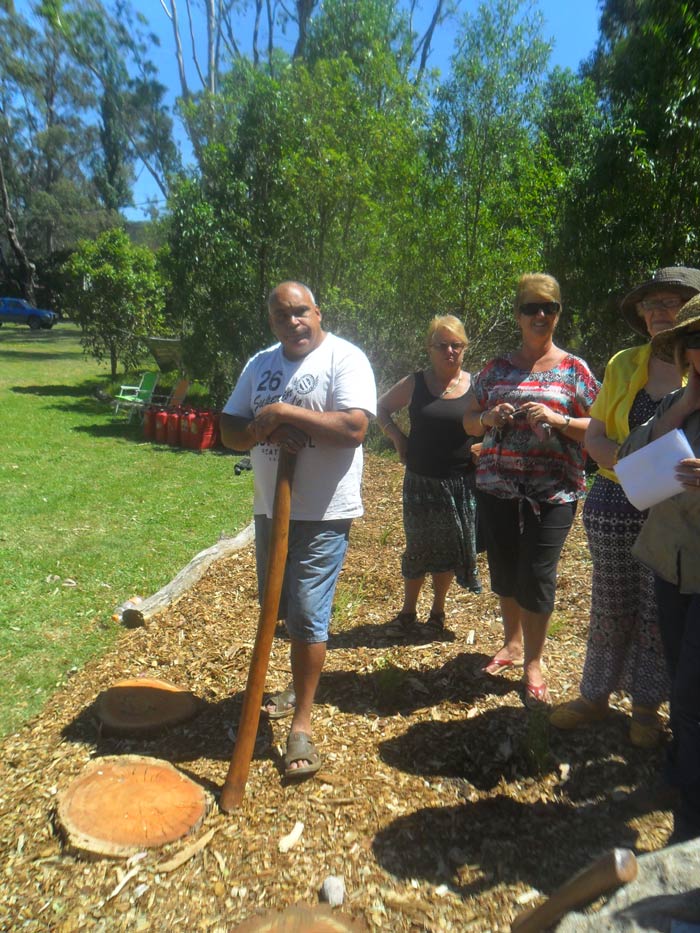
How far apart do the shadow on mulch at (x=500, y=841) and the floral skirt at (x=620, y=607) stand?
54 centimetres

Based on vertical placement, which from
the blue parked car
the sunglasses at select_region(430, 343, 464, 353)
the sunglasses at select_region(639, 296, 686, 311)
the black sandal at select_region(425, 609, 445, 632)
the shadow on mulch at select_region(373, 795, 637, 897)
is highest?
the sunglasses at select_region(639, 296, 686, 311)

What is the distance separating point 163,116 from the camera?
42.7 metres

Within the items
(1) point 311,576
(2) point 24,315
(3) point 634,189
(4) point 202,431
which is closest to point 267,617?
(1) point 311,576

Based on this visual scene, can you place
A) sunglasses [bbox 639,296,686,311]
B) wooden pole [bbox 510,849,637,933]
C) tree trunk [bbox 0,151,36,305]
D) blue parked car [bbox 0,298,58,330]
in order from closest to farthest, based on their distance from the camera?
1. wooden pole [bbox 510,849,637,933]
2. sunglasses [bbox 639,296,686,311]
3. blue parked car [bbox 0,298,58,330]
4. tree trunk [bbox 0,151,36,305]

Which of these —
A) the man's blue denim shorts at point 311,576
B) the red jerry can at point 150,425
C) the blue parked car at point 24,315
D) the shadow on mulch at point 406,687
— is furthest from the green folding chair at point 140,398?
the blue parked car at point 24,315

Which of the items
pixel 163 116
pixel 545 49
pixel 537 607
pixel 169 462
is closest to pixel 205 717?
pixel 537 607

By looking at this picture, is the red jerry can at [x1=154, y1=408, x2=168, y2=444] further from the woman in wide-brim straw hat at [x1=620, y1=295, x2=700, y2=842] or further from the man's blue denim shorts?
the woman in wide-brim straw hat at [x1=620, y1=295, x2=700, y2=842]

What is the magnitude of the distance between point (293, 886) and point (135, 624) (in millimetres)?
2538

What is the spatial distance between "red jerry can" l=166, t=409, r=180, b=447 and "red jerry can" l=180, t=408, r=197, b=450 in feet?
0.29

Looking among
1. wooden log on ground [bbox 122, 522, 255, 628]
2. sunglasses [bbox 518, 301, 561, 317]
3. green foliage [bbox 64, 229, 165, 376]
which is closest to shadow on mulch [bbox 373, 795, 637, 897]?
sunglasses [bbox 518, 301, 561, 317]

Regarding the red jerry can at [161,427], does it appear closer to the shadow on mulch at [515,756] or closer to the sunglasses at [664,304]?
the shadow on mulch at [515,756]

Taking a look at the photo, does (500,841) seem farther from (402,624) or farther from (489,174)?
(489,174)

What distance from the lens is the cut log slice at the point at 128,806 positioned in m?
2.69

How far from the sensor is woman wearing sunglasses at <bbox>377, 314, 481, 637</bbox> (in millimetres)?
4191
